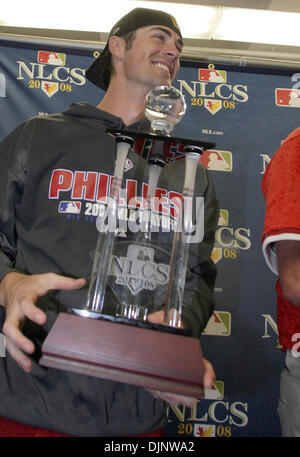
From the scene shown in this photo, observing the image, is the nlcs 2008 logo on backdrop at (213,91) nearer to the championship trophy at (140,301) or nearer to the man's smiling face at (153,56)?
the man's smiling face at (153,56)

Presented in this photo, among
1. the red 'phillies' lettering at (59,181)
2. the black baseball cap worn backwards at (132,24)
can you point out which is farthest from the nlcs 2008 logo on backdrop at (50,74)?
the red 'phillies' lettering at (59,181)

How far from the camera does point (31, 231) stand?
2.96ft

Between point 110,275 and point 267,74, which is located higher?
point 267,74

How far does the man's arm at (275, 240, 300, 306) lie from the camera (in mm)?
760

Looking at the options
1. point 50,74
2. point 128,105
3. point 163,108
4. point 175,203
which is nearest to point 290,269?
point 175,203

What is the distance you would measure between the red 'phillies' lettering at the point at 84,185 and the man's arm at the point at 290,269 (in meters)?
0.43

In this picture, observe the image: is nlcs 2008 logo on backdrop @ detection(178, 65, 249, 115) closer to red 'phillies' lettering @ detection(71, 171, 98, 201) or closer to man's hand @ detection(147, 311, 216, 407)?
red 'phillies' lettering @ detection(71, 171, 98, 201)

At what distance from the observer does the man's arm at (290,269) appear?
2.49 feet

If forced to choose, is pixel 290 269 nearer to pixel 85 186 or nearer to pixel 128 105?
pixel 85 186

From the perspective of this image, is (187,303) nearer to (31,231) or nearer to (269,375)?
(31,231)

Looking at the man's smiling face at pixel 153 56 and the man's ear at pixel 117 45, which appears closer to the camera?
the man's smiling face at pixel 153 56

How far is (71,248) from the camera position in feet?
2.87
